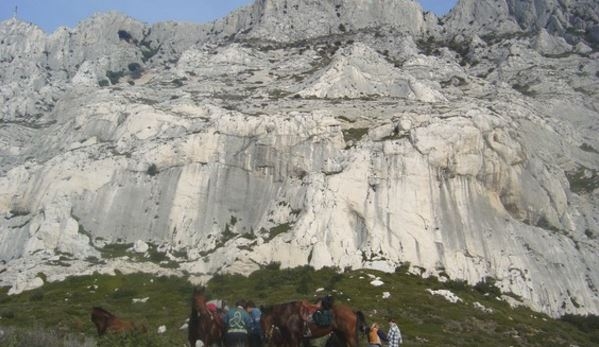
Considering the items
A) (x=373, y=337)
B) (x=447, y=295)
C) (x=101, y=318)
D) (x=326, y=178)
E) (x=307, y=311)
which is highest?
(x=326, y=178)

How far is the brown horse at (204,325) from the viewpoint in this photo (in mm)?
21906

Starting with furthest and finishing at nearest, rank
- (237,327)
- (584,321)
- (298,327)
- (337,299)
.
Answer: (584,321) < (337,299) < (298,327) < (237,327)

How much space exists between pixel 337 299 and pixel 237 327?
46.3 meters

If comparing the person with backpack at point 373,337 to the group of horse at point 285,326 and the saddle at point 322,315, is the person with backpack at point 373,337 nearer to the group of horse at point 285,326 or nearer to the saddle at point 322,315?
→ the group of horse at point 285,326

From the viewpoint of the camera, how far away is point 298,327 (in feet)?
73.4

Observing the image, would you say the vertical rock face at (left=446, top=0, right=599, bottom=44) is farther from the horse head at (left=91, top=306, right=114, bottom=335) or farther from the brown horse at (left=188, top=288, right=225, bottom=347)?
the brown horse at (left=188, top=288, right=225, bottom=347)

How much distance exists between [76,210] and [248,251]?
3103cm

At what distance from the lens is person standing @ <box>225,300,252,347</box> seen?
68.7 feet

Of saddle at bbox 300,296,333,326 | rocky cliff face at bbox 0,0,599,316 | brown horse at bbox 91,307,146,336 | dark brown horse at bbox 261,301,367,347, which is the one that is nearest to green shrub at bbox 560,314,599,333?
rocky cliff face at bbox 0,0,599,316

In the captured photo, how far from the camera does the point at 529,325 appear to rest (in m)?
65.1

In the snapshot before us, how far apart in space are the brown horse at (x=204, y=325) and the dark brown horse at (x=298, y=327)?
1.70 metres

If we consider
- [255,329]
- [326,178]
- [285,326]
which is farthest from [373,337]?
[326,178]

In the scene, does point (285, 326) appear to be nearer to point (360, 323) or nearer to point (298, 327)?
point (298, 327)

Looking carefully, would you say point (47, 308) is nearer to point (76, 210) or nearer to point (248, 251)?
point (248, 251)
